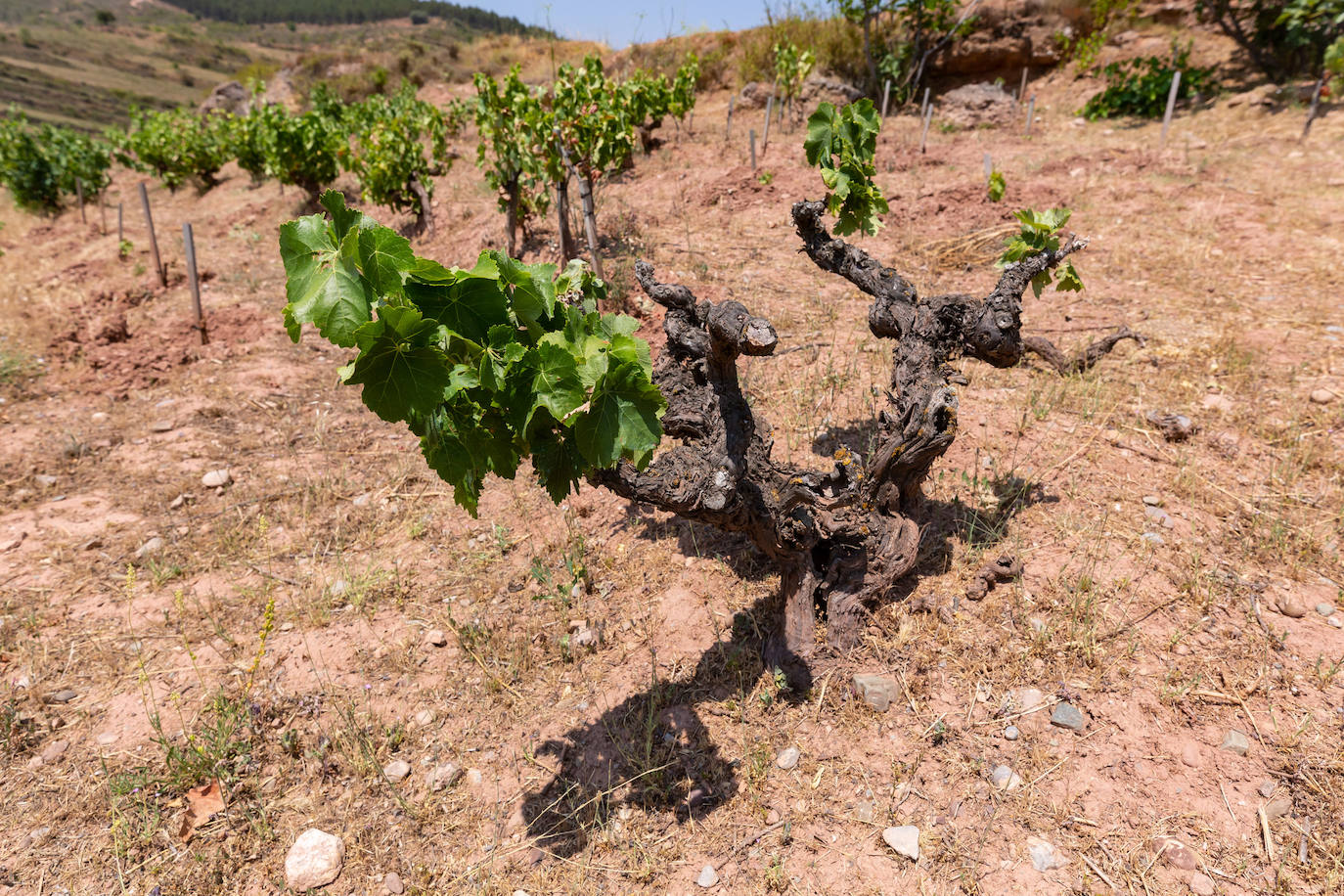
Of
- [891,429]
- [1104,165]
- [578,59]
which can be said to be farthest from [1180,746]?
[578,59]

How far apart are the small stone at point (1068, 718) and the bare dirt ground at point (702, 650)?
1.3 inches

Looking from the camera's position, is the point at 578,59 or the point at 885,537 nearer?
the point at 885,537

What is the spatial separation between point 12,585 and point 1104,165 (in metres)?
13.1

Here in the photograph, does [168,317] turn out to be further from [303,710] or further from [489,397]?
[489,397]

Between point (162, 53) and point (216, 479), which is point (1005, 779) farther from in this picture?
point (162, 53)

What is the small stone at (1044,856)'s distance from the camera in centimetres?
252

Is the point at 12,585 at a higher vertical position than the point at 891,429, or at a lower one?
lower

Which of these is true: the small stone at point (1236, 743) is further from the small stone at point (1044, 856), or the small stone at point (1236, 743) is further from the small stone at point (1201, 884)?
the small stone at point (1044, 856)

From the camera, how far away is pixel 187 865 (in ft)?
9.35

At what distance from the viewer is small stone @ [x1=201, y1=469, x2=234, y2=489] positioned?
5.46 m

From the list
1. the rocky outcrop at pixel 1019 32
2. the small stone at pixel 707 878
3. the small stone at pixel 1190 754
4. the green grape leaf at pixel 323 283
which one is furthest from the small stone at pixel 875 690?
the rocky outcrop at pixel 1019 32

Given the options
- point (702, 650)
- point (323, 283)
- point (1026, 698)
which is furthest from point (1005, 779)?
point (323, 283)

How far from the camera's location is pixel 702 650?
358 centimetres

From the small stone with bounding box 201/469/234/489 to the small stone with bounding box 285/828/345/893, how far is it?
3.51 metres
